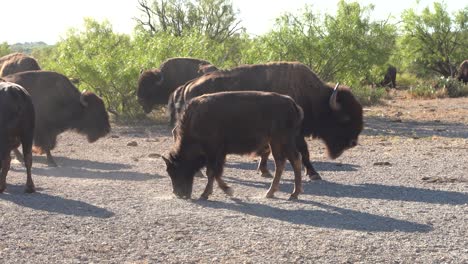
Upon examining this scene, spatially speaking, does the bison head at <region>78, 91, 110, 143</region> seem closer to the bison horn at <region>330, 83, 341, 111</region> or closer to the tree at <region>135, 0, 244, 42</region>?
the bison horn at <region>330, 83, 341, 111</region>

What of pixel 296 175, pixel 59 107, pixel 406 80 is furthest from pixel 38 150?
pixel 406 80

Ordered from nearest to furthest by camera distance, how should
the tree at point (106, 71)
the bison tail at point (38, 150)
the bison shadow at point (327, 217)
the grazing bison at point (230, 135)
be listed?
the bison shadow at point (327, 217), the grazing bison at point (230, 135), the bison tail at point (38, 150), the tree at point (106, 71)

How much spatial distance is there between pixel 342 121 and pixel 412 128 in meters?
8.57

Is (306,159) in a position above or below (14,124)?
below

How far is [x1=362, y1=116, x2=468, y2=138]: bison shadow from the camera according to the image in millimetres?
17969

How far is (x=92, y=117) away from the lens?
13938mm

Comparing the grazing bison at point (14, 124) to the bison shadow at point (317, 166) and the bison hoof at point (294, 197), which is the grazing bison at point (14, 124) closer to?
the bison hoof at point (294, 197)

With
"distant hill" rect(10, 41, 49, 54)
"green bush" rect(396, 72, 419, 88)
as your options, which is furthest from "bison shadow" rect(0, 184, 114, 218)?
"distant hill" rect(10, 41, 49, 54)

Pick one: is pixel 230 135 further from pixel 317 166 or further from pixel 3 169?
pixel 317 166

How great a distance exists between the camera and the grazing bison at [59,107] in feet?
44.8

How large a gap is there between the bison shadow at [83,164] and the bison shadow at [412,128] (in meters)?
7.41

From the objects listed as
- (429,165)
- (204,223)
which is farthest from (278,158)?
(429,165)

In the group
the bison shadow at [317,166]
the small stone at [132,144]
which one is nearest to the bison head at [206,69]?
the small stone at [132,144]

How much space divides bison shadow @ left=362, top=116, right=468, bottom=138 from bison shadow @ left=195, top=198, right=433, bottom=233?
9385 mm
